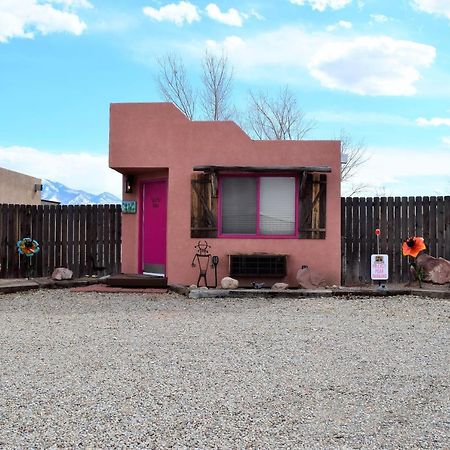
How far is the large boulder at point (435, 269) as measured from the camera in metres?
10.7

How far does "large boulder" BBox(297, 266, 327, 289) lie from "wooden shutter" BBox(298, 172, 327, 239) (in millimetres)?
732

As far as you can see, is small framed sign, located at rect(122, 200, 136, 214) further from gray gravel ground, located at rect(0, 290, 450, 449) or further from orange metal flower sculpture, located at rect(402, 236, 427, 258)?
orange metal flower sculpture, located at rect(402, 236, 427, 258)

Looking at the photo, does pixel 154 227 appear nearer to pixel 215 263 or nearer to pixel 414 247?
pixel 215 263

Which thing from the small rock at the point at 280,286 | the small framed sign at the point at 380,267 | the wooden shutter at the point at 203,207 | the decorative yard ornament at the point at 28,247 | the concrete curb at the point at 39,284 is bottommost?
the concrete curb at the point at 39,284

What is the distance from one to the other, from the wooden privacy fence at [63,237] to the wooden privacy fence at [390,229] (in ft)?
18.7

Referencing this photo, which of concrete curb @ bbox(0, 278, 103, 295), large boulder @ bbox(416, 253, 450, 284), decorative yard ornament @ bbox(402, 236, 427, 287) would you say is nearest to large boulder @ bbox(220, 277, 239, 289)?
concrete curb @ bbox(0, 278, 103, 295)

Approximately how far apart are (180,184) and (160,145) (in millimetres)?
947

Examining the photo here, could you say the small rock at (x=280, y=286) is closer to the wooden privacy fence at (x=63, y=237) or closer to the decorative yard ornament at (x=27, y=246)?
the wooden privacy fence at (x=63, y=237)

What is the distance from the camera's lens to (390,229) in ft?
39.4

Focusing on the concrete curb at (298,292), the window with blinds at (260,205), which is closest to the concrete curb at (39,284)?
the concrete curb at (298,292)

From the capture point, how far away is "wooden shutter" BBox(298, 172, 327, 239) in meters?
10.8

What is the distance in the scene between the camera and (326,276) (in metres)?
11.0

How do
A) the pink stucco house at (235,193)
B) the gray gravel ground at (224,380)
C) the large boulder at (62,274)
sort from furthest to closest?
the large boulder at (62,274), the pink stucco house at (235,193), the gray gravel ground at (224,380)

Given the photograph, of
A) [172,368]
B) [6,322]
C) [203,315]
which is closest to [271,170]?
[203,315]
